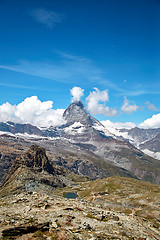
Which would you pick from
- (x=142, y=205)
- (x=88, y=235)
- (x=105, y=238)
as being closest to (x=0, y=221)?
(x=88, y=235)

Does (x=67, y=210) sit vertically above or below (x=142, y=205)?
above

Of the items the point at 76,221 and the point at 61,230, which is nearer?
the point at 61,230

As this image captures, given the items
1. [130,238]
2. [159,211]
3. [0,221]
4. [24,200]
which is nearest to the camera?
[0,221]

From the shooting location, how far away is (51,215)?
4766 centimetres

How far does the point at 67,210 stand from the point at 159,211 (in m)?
120

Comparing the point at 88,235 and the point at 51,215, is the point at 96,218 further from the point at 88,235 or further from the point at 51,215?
the point at 88,235

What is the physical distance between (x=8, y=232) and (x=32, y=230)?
4.76 metres

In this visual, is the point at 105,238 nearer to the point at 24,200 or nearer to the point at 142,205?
the point at 24,200

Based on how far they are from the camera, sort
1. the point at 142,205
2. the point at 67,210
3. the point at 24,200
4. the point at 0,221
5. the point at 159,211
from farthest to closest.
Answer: the point at 142,205, the point at 159,211, the point at 24,200, the point at 67,210, the point at 0,221

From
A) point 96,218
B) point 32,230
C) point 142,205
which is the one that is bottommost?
point 142,205

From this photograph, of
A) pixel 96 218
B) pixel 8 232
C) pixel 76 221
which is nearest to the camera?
pixel 8 232

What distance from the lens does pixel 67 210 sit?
5662 centimetres

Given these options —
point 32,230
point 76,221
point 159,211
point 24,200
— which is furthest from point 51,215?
point 159,211

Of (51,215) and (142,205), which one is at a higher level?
(51,215)
